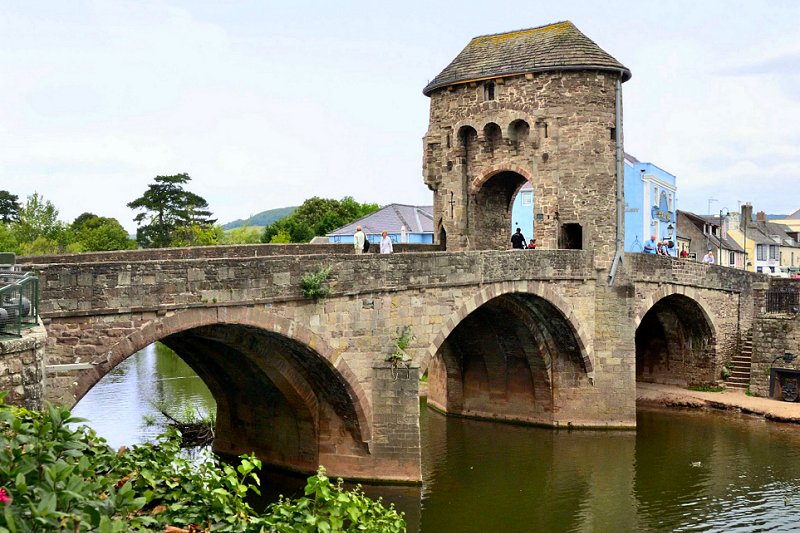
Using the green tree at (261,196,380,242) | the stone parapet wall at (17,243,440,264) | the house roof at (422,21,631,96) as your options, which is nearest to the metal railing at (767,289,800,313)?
the house roof at (422,21,631,96)

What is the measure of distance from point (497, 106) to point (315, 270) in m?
10.2

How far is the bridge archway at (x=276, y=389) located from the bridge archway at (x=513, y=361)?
5.47 metres

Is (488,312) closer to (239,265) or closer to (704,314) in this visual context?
(704,314)

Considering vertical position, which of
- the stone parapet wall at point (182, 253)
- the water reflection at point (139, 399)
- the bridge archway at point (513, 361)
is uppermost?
the stone parapet wall at point (182, 253)

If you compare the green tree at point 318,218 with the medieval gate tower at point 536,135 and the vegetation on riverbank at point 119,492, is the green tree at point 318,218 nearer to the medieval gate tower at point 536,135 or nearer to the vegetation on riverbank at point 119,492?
the medieval gate tower at point 536,135

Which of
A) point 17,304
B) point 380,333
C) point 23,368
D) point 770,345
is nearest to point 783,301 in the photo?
point 770,345

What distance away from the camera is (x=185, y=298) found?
14719 millimetres

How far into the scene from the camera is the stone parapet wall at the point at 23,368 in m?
7.87

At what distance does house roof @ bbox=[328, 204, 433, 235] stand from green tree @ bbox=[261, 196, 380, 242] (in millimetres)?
8453

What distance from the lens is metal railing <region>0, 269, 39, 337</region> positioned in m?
8.35

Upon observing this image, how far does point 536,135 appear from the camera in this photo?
24797mm

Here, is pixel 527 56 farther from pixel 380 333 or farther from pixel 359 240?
pixel 380 333

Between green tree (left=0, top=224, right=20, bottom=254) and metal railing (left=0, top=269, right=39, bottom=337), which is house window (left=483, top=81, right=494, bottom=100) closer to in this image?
metal railing (left=0, top=269, right=39, bottom=337)

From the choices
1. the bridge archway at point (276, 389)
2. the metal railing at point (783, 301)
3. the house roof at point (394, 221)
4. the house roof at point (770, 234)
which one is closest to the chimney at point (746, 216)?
the house roof at point (770, 234)
